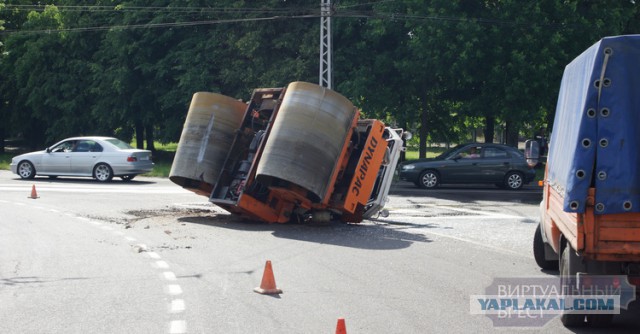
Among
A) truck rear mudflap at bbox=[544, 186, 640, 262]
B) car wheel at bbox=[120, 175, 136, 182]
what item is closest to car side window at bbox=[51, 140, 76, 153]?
car wheel at bbox=[120, 175, 136, 182]

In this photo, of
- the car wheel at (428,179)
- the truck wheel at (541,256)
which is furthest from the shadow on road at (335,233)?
the car wheel at (428,179)

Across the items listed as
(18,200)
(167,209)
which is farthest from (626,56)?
(18,200)

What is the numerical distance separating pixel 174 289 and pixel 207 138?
8.06 m

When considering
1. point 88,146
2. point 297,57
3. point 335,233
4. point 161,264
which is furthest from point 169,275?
point 297,57

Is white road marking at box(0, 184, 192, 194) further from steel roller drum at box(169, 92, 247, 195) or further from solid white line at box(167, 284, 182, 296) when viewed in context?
solid white line at box(167, 284, 182, 296)

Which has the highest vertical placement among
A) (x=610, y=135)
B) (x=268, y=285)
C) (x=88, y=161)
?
(x=610, y=135)

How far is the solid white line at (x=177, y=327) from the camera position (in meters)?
7.50

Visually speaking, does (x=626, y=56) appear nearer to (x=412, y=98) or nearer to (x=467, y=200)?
(x=467, y=200)

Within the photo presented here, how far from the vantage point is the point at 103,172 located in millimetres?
26891

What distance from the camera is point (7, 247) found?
1301 cm

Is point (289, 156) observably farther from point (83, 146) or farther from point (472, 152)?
point (83, 146)

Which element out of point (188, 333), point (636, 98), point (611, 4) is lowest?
point (188, 333)

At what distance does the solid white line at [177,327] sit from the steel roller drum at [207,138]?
9.42m

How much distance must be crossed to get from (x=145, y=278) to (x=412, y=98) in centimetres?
2632
